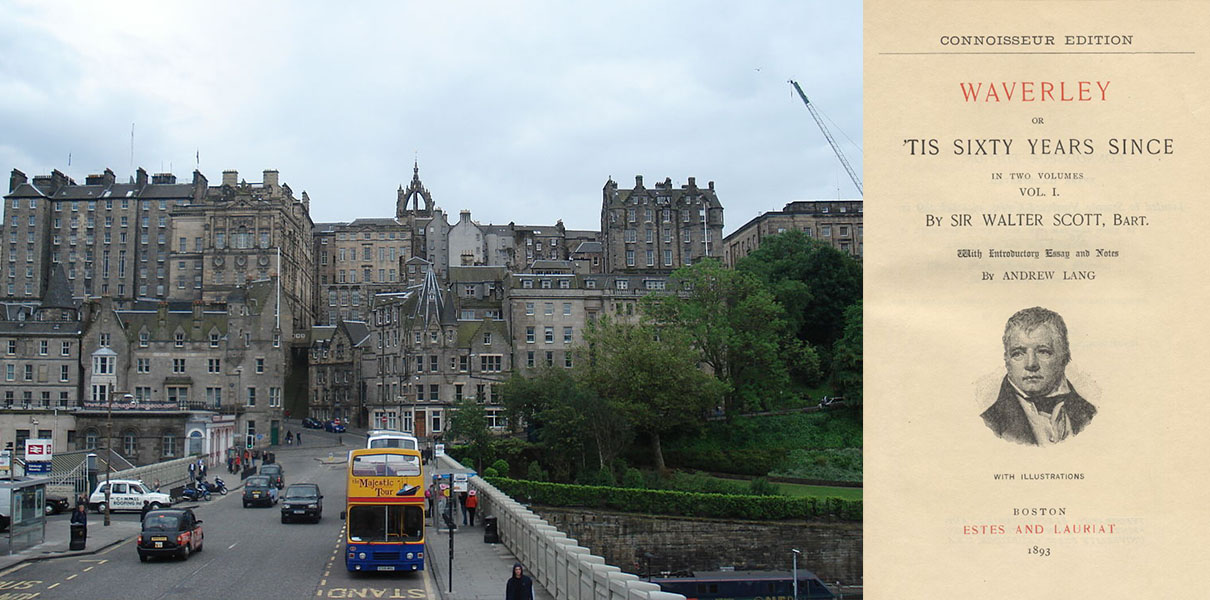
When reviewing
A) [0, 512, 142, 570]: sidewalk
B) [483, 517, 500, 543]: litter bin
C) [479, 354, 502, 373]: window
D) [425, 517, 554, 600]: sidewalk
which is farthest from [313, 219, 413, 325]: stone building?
[483, 517, 500, 543]: litter bin

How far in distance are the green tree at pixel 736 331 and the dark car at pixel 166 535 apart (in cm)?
4421

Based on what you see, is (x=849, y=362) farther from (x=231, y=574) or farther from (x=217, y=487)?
(x=231, y=574)

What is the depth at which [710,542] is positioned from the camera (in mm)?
53125

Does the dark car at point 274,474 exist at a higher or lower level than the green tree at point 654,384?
lower

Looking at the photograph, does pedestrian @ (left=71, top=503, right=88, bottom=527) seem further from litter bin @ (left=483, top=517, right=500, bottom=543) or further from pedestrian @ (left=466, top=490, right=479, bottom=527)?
pedestrian @ (left=466, top=490, right=479, bottom=527)

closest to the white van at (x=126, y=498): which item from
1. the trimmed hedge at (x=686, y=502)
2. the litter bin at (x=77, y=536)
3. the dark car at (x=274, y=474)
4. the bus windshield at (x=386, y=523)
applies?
the dark car at (x=274, y=474)

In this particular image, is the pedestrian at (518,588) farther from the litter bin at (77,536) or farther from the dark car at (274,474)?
the dark car at (274,474)

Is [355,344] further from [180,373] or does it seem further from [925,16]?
[925,16]

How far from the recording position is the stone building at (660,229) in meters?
113

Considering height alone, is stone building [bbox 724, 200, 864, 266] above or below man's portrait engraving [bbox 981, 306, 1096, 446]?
above

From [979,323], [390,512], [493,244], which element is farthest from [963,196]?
[493,244]

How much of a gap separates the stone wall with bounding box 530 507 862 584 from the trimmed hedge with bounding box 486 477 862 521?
44cm

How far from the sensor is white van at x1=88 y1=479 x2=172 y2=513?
48312 millimetres

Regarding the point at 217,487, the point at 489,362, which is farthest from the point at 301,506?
the point at 489,362
